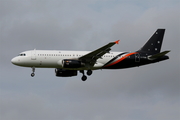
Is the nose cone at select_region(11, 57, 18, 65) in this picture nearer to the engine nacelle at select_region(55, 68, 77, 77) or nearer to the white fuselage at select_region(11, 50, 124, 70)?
the white fuselage at select_region(11, 50, 124, 70)

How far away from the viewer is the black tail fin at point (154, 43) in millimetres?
64625

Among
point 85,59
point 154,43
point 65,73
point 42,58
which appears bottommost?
point 65,73

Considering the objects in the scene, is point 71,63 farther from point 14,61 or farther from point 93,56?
point 14,61

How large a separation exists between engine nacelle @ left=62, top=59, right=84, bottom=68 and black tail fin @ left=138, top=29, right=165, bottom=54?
1046cm

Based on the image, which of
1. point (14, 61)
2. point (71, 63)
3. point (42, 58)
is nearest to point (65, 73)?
point (71, 63)

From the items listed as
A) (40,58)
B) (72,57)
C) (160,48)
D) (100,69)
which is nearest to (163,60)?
(160,48)

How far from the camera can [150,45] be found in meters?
65.1

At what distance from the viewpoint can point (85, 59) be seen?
60.3 m

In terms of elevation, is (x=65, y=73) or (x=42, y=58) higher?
(x=42, y=58)

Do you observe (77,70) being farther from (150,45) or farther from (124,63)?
(150,45)

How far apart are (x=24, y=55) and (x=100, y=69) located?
36.8ft

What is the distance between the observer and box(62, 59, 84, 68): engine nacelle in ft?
194

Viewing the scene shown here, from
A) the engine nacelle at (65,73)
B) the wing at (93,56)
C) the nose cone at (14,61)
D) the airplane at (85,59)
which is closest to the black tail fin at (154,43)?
the airplane at (85,59)

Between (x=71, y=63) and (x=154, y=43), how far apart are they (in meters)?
14.2
